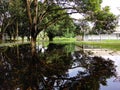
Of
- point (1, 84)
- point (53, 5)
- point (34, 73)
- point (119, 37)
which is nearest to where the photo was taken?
point (1, 84)

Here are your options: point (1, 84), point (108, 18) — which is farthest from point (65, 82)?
point (108, 18)

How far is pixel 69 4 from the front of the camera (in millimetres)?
36688

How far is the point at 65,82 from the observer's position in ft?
39.4

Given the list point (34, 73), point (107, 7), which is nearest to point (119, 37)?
point (107, 7)

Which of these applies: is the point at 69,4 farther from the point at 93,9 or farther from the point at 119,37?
the point at 119,37

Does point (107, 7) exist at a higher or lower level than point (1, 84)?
higher

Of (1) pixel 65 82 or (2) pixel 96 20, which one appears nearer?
(1) pixel 65 82

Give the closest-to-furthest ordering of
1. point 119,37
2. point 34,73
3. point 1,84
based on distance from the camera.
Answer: point 1,84
point 34,73
point 119,37

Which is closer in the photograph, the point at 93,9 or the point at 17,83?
the point at 17,83

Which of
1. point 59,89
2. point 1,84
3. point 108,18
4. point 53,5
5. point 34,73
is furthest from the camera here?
point 53,5

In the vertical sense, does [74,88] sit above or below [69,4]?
below

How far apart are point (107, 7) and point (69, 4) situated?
4287 millimetres

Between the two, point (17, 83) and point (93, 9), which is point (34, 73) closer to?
point (17, 83)

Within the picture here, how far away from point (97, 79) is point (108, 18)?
23.8 meters
